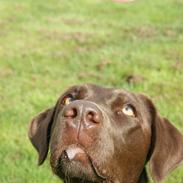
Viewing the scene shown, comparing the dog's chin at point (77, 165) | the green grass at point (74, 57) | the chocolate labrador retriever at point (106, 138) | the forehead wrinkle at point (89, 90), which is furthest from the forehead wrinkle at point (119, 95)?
the green grass at point (74, 57)

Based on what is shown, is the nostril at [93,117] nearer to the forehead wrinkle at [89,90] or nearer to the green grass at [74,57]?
the forehead wrinkle at [89,90]

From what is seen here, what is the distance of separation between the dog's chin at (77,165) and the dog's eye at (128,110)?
805 mm

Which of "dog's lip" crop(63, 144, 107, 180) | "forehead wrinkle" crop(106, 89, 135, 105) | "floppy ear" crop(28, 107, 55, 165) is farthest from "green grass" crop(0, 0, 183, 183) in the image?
"dog's lip" crop(63, 144, 107, 180)

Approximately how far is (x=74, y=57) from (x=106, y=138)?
908 cm

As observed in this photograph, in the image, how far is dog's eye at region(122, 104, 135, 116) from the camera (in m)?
6.36

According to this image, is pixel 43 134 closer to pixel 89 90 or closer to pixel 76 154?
pixel 89 90

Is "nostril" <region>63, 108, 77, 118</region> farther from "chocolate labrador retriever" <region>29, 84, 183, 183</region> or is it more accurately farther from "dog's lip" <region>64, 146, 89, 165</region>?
"dog's lip" <region>64, 146, 89, 165</region>

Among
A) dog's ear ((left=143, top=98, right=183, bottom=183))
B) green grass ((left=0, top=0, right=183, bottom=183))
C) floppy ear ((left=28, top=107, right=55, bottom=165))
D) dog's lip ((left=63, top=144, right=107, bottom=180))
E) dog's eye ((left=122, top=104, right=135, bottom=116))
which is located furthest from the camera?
green grass ((left=0, top=0, right=183, bottom=183))

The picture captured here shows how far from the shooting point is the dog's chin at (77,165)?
5.54m

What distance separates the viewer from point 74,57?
1465 centimetres

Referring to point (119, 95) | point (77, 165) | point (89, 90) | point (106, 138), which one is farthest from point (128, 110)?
point (77, 165)

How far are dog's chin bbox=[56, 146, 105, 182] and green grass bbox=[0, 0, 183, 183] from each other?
2697mm

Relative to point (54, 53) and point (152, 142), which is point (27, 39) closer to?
point (54, 53)

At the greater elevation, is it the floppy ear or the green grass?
the floppy ear
